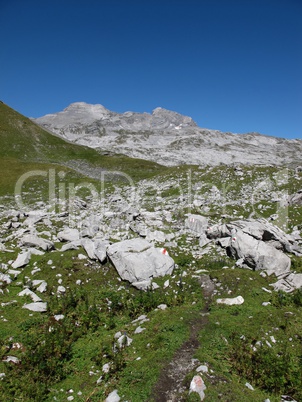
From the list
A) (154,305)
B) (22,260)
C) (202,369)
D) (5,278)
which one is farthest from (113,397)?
(22,260)

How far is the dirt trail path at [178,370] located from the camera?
7.38 meters

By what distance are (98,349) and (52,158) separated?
84.5 metres

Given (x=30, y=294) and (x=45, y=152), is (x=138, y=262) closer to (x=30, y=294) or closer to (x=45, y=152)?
(x=30, y=294)

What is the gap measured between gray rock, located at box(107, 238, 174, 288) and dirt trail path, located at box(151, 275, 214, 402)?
13.3 ft

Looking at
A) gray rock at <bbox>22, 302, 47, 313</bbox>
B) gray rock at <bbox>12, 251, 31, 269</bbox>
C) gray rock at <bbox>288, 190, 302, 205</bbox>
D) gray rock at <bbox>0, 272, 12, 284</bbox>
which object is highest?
gray rock at <bbox>288, 190, 302, 205</bbox>

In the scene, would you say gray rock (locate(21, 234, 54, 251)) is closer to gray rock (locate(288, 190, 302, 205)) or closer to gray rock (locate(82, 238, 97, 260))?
gray rock (locate(82, 238, 97, 260))

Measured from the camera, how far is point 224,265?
15797mm

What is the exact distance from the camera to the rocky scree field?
26.1 ft

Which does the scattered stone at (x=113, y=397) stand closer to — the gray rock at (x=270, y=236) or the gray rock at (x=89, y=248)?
the gray rock at (x=89, y=248)

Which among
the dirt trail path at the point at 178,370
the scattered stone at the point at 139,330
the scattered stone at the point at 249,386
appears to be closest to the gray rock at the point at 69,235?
the scattered stone at the point at 139,330

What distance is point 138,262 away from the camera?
14516mm

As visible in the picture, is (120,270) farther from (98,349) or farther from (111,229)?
(111,229)

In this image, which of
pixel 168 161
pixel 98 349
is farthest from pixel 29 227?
pixel 168 161

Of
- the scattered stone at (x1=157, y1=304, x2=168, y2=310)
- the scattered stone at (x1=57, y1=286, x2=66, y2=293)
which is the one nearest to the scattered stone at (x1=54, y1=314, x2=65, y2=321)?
the scattered stone at (x1=57, y1=286, x2=66, y2=293)
